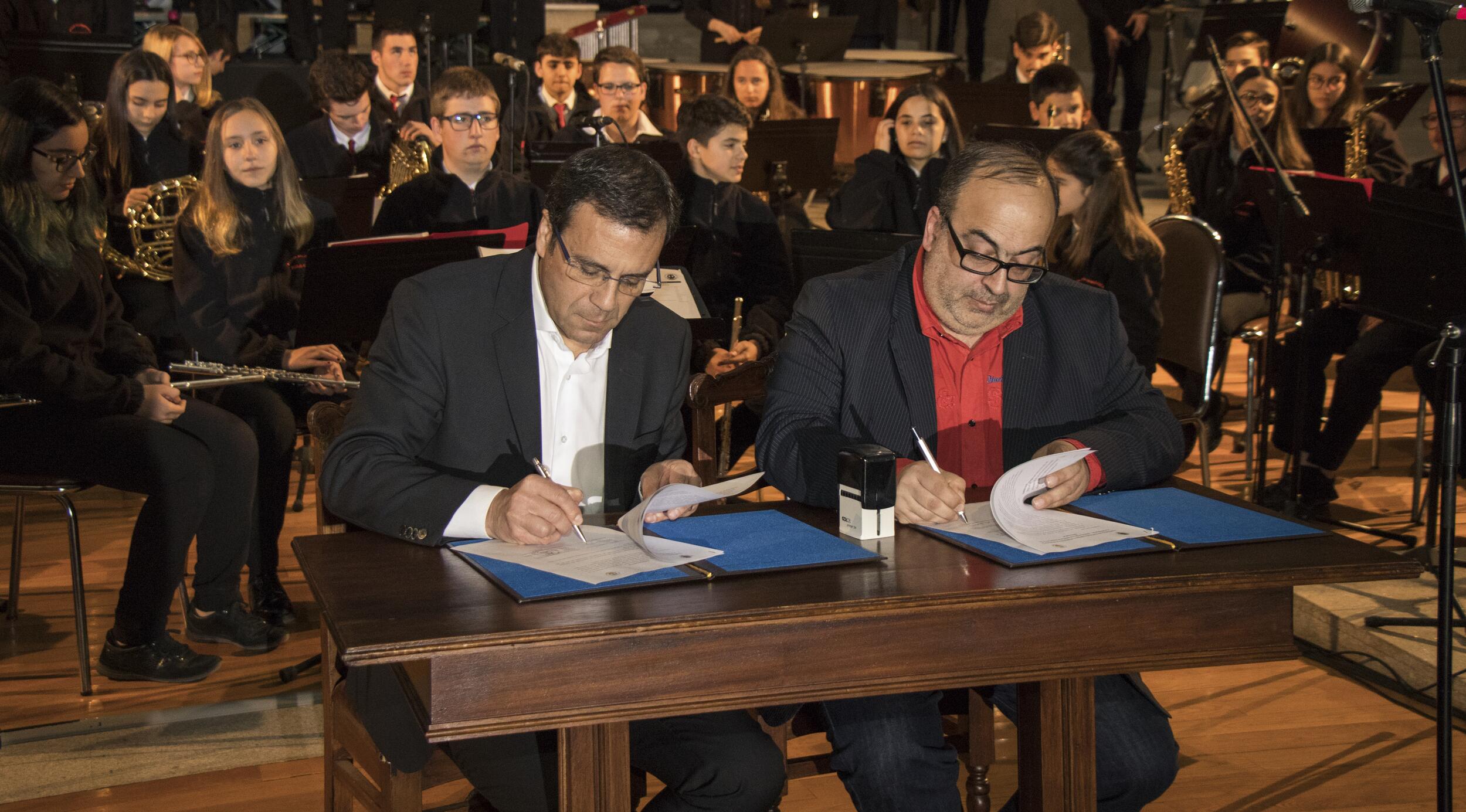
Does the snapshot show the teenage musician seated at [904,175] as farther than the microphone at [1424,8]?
Yes

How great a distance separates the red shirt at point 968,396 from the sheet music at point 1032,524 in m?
0.35

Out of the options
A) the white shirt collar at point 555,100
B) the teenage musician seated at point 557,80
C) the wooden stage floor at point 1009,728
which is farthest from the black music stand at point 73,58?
the wooden stage floor at point 1009,728

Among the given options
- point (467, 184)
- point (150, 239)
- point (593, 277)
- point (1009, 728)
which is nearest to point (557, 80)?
point (467, 184)

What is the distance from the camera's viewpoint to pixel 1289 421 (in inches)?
190

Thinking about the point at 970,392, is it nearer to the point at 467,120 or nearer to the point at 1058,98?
the point at 467,120

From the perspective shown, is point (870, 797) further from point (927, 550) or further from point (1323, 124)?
point (1323, 124)

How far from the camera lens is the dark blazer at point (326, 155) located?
6008 millimetres

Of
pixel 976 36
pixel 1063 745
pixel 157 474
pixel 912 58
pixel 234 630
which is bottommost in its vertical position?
pixel 234 630

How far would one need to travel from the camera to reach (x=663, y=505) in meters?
1.79

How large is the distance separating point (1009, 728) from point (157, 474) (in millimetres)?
2115

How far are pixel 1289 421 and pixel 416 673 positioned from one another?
13.3 feet

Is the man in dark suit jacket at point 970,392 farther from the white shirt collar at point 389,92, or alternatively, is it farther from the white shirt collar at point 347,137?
the white shirt collar at point 389,92

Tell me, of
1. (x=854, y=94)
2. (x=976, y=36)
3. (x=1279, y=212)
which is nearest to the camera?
(x=1279, y=212)

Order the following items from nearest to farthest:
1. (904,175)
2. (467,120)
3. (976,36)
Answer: (467,120) < (904,175) < (976,36)
